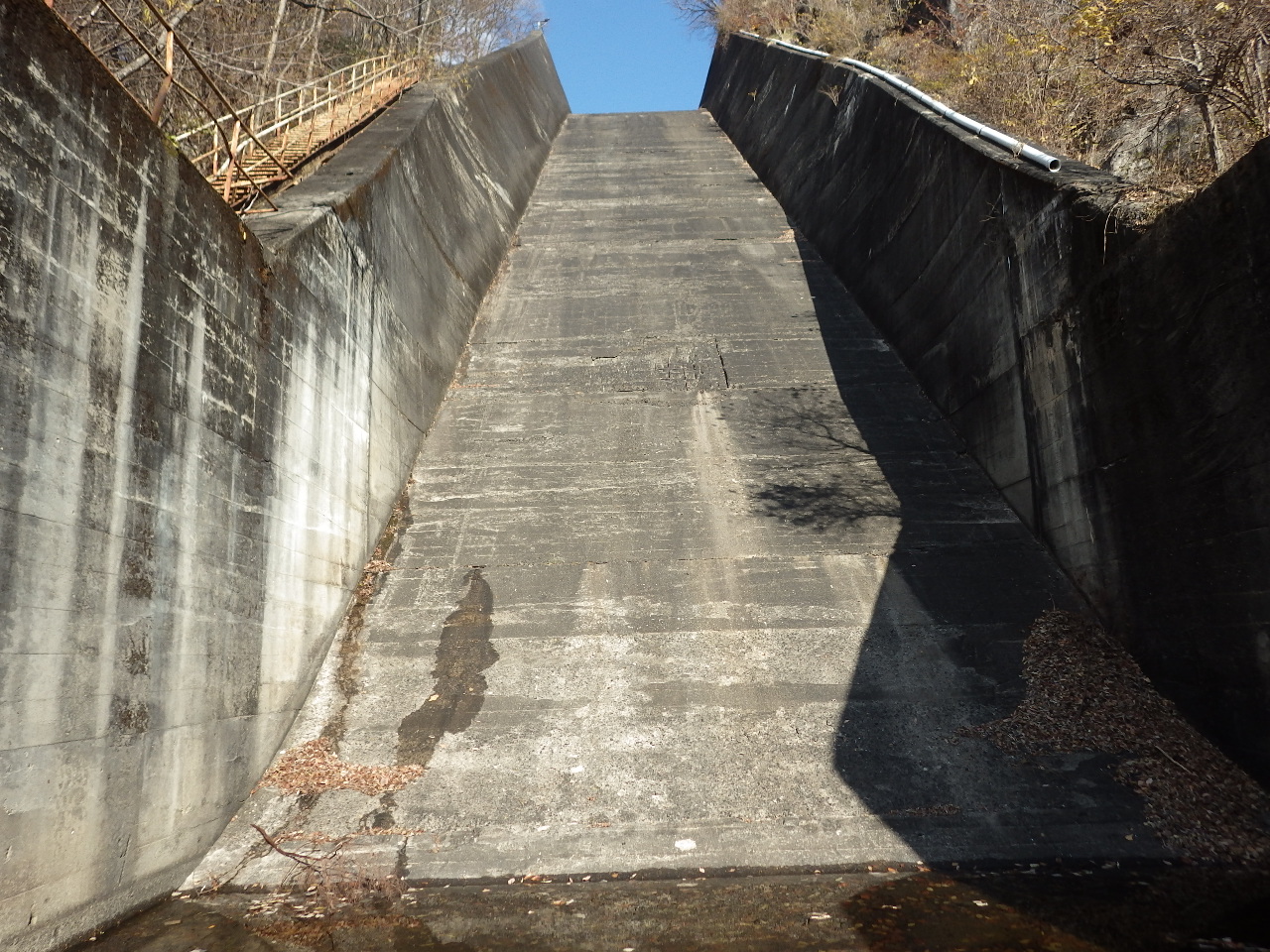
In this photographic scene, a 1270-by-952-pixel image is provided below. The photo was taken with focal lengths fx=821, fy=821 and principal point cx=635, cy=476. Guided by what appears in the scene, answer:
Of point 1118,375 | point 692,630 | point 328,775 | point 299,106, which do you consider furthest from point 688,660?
point 299,106

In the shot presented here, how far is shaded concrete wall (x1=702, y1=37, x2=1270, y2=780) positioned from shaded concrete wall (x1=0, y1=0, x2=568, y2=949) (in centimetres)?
671

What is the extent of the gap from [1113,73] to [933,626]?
6.62 meters

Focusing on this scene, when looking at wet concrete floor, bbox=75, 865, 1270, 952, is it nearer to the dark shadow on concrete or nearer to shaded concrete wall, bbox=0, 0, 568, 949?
the dark shadow on concrete

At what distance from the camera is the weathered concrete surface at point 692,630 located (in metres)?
5.55

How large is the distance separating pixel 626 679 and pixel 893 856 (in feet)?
8.10

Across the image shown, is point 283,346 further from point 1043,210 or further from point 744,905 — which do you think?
point 1043,210

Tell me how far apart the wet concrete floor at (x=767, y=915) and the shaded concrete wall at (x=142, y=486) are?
2.52ft

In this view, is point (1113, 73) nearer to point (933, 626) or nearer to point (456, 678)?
point (933, 626)

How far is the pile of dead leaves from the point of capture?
19.5 feet

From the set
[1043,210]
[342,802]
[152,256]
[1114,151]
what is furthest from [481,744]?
[1114,151]

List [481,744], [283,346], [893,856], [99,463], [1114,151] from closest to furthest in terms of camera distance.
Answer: [99,463]
[893,856]
[481,744]
[283,346]
[1114,151]

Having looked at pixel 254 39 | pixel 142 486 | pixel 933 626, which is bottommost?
pixel 933 626

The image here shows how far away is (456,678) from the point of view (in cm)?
688

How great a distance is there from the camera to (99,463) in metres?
4.34
